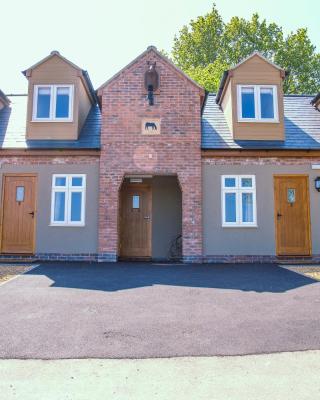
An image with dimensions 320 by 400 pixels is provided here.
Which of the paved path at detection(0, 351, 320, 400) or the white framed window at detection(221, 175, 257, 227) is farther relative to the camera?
the white framed window at detection(221, 175, 257, 227)

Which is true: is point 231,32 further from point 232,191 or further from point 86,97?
point 232,191

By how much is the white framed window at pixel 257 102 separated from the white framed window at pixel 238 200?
7.30 ft

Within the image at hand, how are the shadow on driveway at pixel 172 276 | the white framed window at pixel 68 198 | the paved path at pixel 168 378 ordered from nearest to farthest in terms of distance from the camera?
the paved path at pixel 168 378, the shadow on driveway at pixel 172 276, the white framed window at pixel 68 198

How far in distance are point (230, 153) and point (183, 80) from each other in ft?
9.42

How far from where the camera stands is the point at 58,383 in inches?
121

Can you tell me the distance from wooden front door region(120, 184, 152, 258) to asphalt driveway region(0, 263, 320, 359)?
3658 millimetres

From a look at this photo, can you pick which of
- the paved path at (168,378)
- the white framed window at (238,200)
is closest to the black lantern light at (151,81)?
the white framed window at (238,200)

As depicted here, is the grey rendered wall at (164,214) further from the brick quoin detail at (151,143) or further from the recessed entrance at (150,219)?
the brick quoin detail at (151,143)

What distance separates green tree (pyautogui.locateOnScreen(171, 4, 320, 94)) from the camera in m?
29.8

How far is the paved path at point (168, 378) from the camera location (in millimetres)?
2883

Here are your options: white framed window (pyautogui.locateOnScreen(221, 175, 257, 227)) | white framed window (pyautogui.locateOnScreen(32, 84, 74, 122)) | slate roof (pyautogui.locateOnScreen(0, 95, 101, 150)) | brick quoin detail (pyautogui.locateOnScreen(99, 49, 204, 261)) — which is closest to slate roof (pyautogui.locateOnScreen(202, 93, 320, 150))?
brick quoin detail (pyautogui.locateOnScreen(99, 49, 204, 261))

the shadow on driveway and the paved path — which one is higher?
the shadow on driveway

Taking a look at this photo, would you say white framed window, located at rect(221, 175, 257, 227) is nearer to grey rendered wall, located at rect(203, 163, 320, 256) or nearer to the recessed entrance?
grey rendered wall, located at rect(203, 163, 320, 256)

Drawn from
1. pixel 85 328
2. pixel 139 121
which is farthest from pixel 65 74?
pixel 85 328
